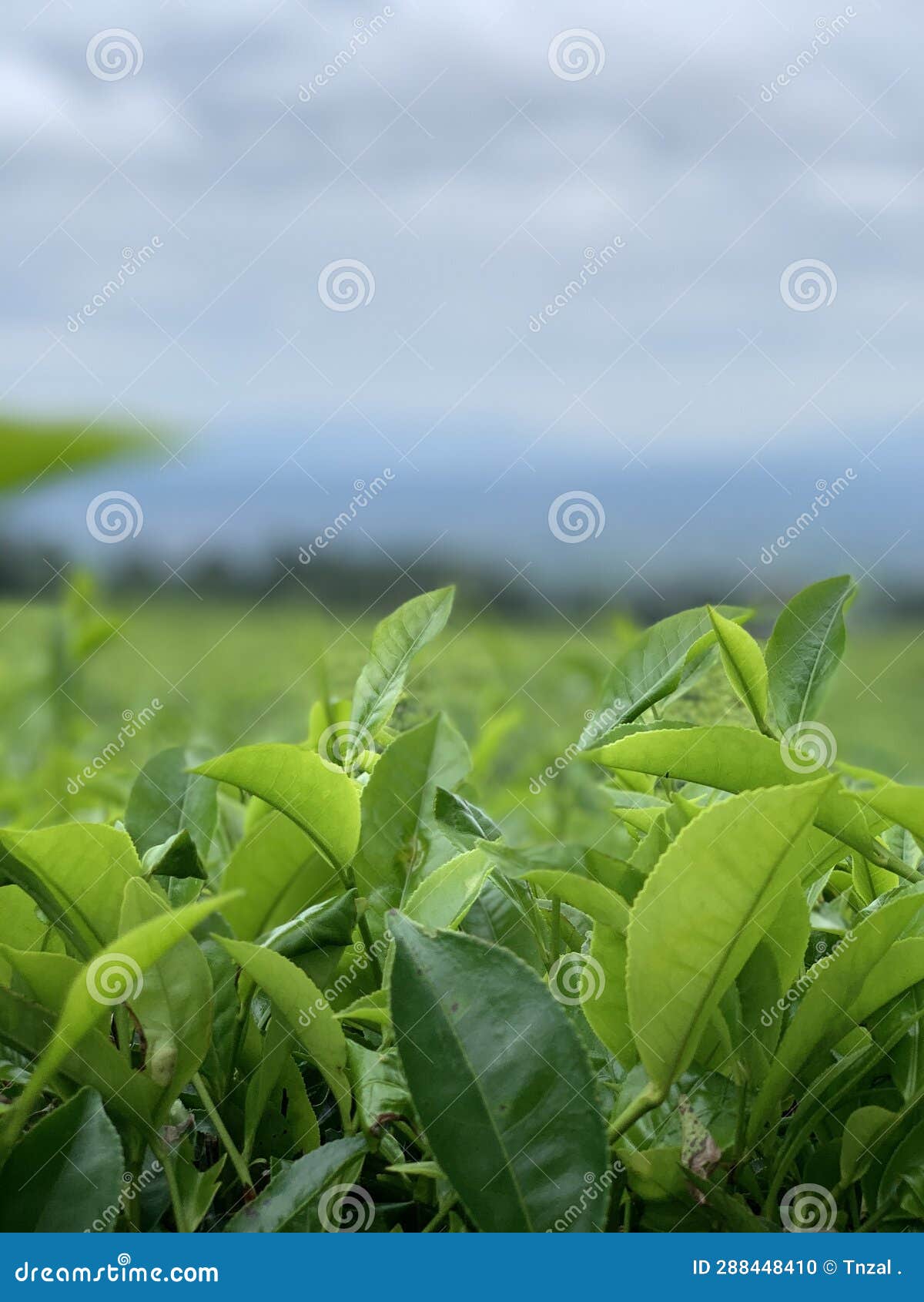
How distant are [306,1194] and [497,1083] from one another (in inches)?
2.9

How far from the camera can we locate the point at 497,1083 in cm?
36

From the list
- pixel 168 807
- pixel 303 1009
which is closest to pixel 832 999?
pixel 303 1009

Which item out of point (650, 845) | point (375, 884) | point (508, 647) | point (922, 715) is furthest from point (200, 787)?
point (922, 715)

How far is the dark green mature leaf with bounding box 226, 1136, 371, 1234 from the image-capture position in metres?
0.37

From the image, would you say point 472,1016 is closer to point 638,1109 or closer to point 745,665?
point 638,1109

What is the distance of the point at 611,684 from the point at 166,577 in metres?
0.42

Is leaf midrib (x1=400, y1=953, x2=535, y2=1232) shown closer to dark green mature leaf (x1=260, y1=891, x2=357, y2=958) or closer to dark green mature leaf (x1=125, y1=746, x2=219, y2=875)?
dark green mature leaf (x1=260, y1=891, x2=357, y2=958)

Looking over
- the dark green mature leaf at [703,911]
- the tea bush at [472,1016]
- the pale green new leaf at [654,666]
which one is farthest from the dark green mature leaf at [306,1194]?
the pale green new leaf at [654,666]

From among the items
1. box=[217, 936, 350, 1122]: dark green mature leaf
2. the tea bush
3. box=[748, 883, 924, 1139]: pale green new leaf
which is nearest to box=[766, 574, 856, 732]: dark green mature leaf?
the tea bush

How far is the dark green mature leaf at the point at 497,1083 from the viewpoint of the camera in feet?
1.15

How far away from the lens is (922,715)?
5504 mm

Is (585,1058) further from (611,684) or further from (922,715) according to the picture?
(922,715)

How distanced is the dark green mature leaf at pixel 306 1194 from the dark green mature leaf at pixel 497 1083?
0.14ft

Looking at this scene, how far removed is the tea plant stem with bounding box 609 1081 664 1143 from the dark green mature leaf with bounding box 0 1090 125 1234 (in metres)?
0.16
